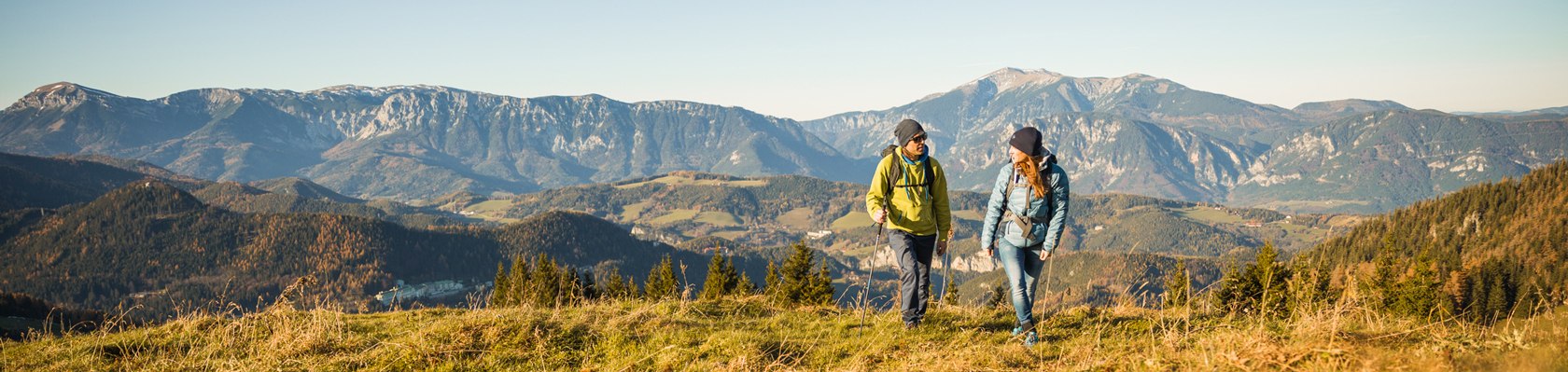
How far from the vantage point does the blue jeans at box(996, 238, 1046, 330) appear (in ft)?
29.7

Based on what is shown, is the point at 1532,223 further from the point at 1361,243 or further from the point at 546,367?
the point at 546,367

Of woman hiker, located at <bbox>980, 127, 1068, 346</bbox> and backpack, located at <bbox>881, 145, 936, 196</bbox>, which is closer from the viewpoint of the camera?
woman hiker, located at <bbox>980, 127, 1068, 346</bbox>

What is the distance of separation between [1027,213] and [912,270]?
168 cm

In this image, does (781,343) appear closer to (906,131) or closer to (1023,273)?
(1023,273)

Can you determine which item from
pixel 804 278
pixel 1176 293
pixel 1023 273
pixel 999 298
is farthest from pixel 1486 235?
pixel 1023 273

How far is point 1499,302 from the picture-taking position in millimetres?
60094

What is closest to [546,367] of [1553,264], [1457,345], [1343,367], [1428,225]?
[1343,367]

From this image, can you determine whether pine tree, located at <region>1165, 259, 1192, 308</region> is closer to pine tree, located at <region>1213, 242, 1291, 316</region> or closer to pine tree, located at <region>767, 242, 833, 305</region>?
pine tree, located at <region>1213, 242, 1291, 316</region>

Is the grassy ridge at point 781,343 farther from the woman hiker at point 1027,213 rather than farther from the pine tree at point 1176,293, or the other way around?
the woman hiker at point 1027,213

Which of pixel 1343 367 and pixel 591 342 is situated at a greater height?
pixel 1343 367

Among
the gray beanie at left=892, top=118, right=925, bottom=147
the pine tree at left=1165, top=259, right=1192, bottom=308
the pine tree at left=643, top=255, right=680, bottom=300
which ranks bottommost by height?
the pine tree at left=643, top=255, right=680, bottom=300

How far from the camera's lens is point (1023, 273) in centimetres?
916

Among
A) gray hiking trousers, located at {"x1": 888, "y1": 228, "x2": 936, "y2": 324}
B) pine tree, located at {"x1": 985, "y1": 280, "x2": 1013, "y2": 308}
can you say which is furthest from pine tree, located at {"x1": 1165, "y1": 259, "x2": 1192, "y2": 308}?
gray hiking trousers, located at {"x1": 888, "y1": 228, "x2": 936, "y2": 324}

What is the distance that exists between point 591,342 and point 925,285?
4465mm
